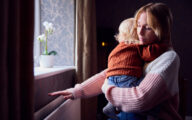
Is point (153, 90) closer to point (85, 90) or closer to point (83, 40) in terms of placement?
point (85, 90)

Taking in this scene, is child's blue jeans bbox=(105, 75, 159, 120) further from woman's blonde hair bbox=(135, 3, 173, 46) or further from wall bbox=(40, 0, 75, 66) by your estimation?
wall bbox=(40, 0, 75, 66)

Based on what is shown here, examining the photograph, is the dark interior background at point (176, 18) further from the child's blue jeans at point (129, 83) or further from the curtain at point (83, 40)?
the child's blue jeans at point (129, 83)

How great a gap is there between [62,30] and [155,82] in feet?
4.91

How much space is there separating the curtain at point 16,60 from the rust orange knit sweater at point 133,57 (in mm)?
409

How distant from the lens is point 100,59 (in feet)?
9.37

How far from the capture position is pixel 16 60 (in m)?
0.59

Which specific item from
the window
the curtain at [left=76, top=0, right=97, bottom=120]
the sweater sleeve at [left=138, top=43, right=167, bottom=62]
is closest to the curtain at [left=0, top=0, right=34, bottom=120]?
the sweater sleeve at [left=138, top=43, right=167, bottom=62]

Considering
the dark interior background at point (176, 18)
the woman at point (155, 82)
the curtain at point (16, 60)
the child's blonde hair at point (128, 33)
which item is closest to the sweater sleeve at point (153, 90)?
the woman at point (155, 82)

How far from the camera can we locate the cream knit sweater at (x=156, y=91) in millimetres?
741

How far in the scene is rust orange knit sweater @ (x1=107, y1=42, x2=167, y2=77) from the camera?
84 cm

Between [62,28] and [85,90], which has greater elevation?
[62,28]

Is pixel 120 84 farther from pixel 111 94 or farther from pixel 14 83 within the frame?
→ pixel 14 83

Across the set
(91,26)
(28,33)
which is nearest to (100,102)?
(91,26)

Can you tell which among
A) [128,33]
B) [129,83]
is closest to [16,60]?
[129,83]
